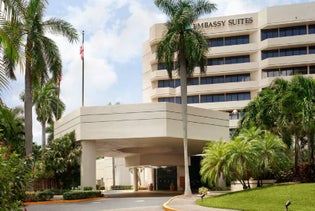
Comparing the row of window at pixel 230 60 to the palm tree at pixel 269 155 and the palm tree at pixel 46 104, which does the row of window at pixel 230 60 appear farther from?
the palm tree at pixel 269 155

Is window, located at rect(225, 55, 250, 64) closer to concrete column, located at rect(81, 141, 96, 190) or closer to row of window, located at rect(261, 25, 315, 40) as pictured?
row of window, located at rect(261, 25, 315, 40)

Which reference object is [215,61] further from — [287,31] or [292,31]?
[292,31]

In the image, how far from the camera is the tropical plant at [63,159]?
39.2m

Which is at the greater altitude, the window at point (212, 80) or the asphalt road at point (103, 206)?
the window at point (212, 80)

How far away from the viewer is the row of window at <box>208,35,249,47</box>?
71.7m

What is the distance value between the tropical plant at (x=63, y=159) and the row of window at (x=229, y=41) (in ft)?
122

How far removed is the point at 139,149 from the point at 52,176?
11.8m

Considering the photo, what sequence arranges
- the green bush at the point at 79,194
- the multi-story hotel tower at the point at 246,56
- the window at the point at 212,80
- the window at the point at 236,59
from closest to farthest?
the green bush at the point at 79,194 < the multi-story hotel tower at the point at 246,56 < the window at the point at 236,59 < the window at the point at 212,80

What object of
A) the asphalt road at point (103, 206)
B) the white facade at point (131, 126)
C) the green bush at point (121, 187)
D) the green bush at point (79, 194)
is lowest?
the green bush at point (121, 187)

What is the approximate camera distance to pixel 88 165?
1538 inches

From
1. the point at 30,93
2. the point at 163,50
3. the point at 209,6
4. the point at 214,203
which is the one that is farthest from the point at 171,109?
the point at 214,203

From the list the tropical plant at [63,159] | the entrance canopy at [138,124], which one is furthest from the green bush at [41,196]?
the entrance canopy at [138,124]

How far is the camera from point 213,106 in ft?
234

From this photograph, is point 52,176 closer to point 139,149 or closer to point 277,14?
point 139,149
